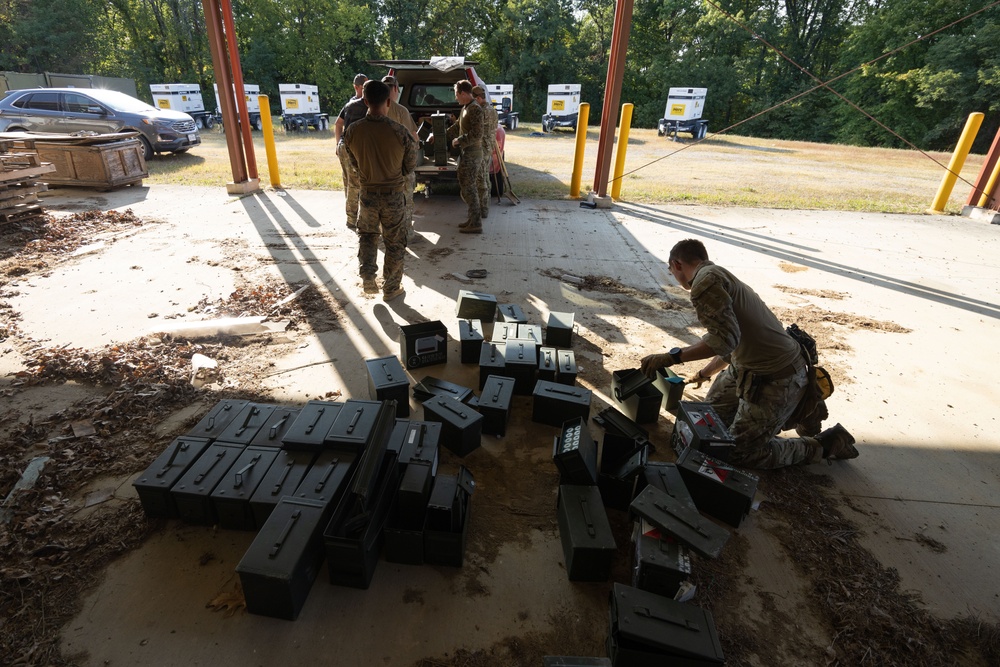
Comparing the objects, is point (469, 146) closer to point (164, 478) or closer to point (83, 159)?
point (164, 478)

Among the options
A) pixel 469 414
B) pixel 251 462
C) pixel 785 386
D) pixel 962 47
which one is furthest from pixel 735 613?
pixel 962 47

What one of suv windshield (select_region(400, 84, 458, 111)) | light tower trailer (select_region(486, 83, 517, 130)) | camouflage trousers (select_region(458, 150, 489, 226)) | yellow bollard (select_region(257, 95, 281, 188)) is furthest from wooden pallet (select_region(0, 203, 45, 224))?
light tower trailer (select_region(486, 83, 517, 130))

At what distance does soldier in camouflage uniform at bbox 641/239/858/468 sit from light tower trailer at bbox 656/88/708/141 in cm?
2127

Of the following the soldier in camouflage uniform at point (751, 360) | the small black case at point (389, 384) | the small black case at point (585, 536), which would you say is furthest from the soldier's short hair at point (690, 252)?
the small black case at point (389, 384)

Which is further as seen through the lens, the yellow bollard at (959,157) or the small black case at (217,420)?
the yellow bollard at (959,157)

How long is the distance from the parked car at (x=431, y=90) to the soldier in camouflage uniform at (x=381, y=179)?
112 inches

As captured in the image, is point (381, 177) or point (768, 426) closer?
point (768, 426)

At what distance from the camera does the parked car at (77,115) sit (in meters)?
12.0

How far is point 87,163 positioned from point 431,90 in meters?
6.54

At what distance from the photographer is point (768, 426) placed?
308 cm

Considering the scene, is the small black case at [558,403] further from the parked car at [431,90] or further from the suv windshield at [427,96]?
the suv windshield at [427,96]

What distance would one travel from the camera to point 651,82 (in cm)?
3188

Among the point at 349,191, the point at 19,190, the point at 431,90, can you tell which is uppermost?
the point at 431,90

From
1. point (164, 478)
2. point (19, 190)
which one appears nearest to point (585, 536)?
point (164, 478)
